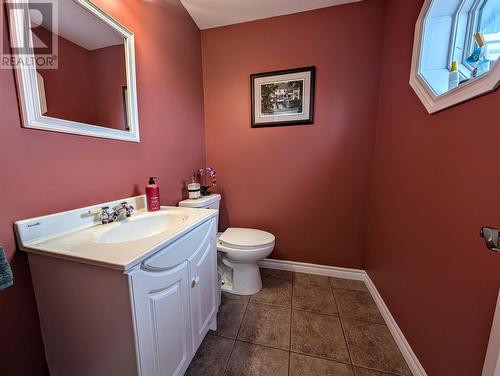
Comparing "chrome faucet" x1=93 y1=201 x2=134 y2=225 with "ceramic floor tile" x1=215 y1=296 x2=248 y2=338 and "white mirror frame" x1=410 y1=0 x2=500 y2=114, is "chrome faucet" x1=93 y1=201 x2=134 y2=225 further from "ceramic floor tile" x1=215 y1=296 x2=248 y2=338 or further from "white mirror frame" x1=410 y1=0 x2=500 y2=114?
"white mirror frame" x1=410 y1=0 x2=500 y2=114

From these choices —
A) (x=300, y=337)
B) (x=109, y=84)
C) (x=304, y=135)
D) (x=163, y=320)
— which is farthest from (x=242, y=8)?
(x=300, y=337)

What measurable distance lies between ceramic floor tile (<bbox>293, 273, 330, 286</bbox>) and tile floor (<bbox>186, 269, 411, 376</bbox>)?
7cm

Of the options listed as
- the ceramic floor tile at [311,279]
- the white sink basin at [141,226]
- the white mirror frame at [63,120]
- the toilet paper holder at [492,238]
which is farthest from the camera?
the ceramic floor tile at [311,279]

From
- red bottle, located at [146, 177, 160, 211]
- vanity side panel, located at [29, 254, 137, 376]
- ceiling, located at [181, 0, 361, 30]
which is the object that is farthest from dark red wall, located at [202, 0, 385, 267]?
vanity side panel, located at [29, 254, 137, 376]

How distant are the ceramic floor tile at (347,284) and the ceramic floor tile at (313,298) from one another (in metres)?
0.10

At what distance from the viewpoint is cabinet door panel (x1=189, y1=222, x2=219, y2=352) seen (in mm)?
947

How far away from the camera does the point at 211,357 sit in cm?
108

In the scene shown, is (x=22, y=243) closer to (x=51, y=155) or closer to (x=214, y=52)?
(x=51, y=155)

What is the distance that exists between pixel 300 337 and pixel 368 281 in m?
0.85

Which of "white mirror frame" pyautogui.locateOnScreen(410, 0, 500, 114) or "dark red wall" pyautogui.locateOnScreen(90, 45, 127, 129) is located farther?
"dark red wall" pyautogui.locateOnScreen(90, 45, 127, 129)

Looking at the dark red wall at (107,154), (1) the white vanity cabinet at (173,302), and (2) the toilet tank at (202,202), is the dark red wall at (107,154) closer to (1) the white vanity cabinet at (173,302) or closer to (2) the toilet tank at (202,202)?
(2) the toilet tank at (202,202)

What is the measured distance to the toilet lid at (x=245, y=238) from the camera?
4.83 ft

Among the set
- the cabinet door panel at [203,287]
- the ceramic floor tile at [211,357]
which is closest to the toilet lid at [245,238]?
the cabinet door panel at [203,287]

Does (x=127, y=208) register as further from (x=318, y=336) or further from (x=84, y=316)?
(x=318, y=336)
